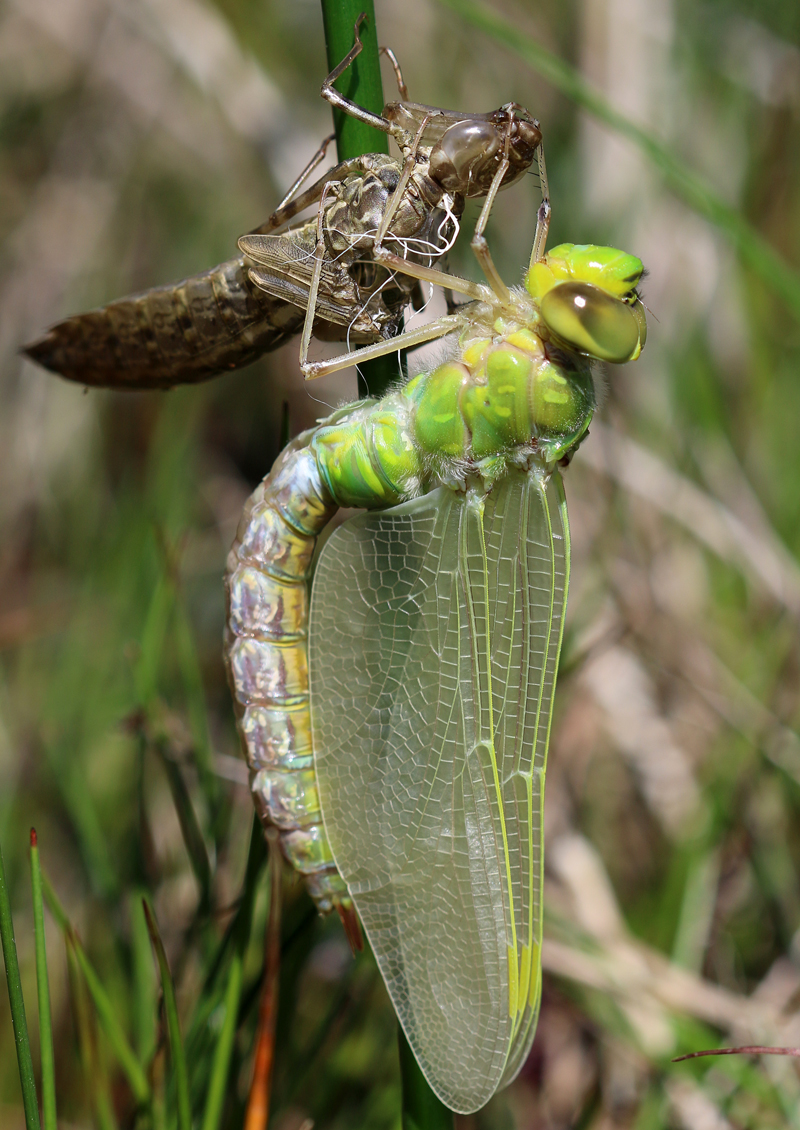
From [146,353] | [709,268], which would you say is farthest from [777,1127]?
[709,268]

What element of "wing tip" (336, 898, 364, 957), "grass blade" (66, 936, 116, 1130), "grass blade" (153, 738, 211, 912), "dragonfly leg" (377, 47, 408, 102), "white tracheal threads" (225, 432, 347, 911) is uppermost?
"dragonfly leg" (377, 47, 408, 102)

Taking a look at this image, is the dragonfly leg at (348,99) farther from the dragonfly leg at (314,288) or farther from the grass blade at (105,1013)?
the grass blade at (105,1013)

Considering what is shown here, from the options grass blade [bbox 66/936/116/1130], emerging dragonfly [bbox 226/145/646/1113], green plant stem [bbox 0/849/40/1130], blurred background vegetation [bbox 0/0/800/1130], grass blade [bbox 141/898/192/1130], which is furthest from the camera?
blurred background vegetation [bbox 0/0/800/1130]

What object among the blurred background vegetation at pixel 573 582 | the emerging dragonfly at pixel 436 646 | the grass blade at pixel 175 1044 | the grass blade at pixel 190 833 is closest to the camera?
the grass blade at pixel 175 1044

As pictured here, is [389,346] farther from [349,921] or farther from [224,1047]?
[224,1047]

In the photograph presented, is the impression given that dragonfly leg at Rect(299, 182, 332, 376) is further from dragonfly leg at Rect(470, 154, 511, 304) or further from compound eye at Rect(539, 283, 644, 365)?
compound eye at Rect(539, 283, 644, 365)

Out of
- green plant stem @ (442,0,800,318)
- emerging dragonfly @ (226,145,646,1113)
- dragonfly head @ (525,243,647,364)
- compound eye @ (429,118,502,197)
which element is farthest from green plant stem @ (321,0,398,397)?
green plant stem @ (442,0,800,318)

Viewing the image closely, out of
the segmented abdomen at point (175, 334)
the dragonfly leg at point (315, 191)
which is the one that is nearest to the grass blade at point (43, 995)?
the segmented abdomen at point (175, 334)
